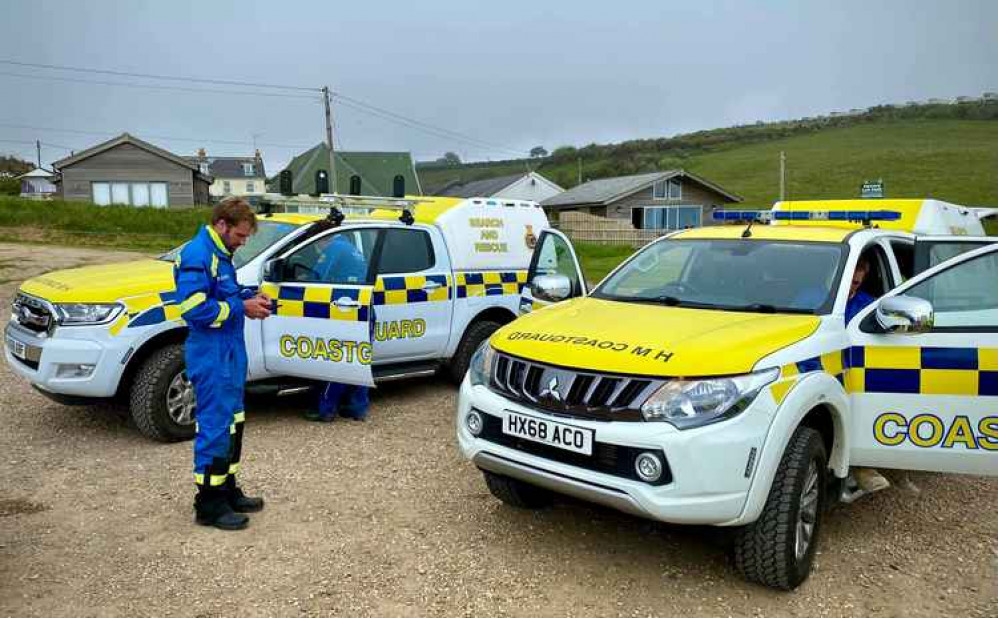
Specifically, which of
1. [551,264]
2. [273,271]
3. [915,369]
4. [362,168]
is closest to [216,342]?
[273,271]

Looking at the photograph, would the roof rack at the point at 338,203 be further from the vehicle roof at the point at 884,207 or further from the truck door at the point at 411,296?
the vehicle roof at the point at 884,207

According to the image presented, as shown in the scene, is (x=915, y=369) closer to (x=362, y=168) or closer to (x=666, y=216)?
(x=666, y=216)

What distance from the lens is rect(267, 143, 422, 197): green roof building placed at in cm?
4322

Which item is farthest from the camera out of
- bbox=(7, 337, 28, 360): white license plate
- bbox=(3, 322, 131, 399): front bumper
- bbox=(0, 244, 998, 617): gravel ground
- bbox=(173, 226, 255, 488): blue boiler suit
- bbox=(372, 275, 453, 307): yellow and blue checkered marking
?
bbox=(372, 275, 453, 307): yellow and blue checkered marking

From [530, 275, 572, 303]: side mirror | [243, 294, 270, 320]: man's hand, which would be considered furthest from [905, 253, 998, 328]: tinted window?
[243, 294, 270, 320]: man's hand

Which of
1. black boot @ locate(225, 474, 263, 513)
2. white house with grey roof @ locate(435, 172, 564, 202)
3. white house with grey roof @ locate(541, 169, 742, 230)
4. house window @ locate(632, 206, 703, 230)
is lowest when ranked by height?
black boot @ locate(225, 474, 263, 513)

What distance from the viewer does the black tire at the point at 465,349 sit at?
23.6 feet

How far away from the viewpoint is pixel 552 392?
11.3ft

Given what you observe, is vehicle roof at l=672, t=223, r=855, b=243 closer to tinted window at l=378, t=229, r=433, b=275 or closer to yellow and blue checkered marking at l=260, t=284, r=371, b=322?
yellow and blue checkered marking at l=260, t=284, r=371, b=322

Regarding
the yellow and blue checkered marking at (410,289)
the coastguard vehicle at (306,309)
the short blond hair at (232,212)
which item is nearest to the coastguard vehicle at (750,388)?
the short blond hair at (232,212)

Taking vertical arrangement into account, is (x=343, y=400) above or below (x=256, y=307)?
below

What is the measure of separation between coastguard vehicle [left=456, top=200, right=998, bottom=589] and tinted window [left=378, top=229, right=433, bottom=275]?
254cm

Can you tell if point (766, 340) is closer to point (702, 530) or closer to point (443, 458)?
point (702, 530)

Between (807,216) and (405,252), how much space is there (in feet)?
11.1
